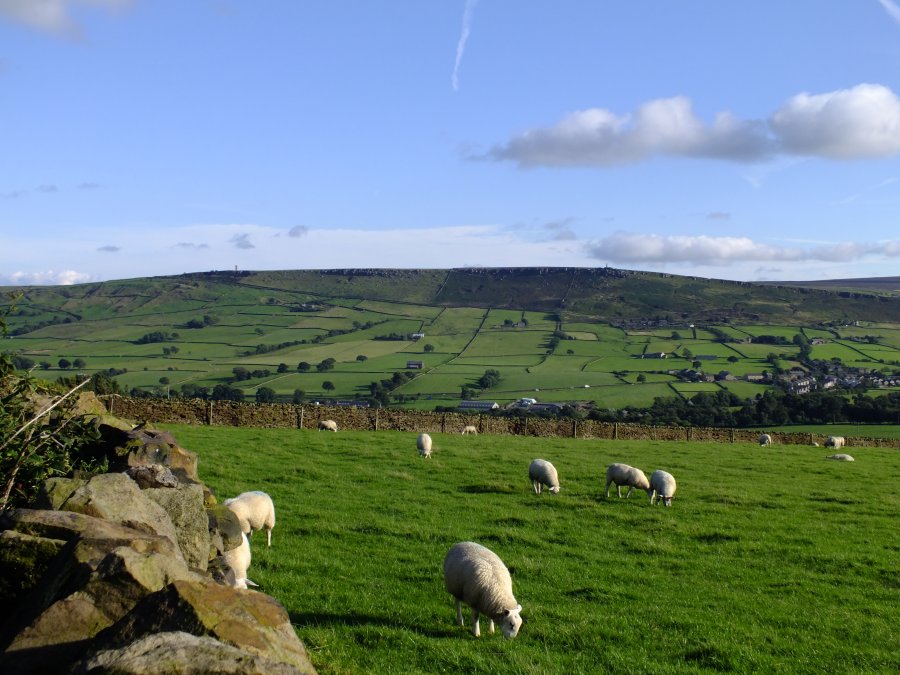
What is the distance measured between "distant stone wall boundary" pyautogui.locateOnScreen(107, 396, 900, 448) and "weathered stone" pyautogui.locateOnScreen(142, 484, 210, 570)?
26709 mm

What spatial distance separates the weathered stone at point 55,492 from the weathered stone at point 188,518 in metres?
0.92

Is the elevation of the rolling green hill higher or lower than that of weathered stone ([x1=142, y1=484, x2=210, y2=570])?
lower

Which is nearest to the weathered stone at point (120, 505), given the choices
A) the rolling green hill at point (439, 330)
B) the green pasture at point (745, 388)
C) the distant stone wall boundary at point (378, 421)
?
the distant stone wall boundary at point (378, 421)

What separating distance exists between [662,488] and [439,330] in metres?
115

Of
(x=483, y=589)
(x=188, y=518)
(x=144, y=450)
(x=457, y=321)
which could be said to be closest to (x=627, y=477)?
(x=483, y=589)

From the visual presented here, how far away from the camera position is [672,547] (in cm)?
1678

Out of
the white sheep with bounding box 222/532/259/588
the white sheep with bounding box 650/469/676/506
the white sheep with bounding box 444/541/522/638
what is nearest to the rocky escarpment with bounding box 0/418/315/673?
the white sheep with bounding box 222/532/259/588

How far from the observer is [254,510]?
14.4 m

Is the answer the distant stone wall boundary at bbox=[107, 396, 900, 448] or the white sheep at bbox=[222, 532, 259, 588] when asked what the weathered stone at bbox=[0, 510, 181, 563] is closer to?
the white sheep at bbox=[222, 532, 259, 588]

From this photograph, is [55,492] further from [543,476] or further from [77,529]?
[543,476]

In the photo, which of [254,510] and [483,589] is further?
[254,510]

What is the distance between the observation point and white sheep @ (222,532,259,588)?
10.3 m

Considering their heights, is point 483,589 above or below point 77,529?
below

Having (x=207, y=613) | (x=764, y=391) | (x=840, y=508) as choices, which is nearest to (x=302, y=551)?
(x=207, y=613)
